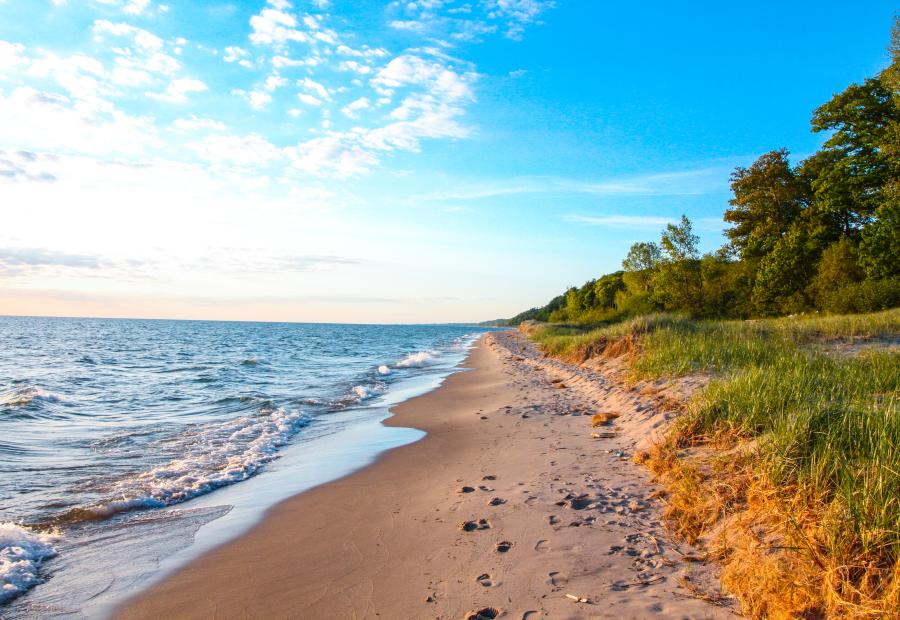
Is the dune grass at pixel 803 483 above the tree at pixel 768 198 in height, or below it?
below

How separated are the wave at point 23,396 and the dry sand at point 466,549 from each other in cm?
1294

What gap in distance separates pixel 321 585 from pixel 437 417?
345 inches

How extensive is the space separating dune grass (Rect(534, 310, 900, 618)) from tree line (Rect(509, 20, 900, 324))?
2470 centimetres

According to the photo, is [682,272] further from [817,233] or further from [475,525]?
[475,525]

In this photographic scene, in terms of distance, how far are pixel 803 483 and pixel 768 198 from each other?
148ft

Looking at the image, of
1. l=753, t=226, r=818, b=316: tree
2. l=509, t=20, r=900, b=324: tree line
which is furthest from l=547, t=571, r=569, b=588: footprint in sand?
l=753, t=226, r=818, b=316: tree

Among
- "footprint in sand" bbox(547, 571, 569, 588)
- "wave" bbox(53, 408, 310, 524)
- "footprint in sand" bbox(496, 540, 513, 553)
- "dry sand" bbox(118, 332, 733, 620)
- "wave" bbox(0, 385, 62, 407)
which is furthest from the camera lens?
"wave" bbox(0, 385, 62, 407)

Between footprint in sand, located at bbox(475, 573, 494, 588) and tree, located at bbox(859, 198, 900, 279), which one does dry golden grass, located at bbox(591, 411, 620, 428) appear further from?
tree, located at bbox(859, 198, 900, 279)

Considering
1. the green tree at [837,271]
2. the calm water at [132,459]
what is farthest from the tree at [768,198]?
the calm water at [132,459]

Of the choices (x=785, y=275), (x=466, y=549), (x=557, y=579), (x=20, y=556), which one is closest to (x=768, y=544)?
(x=557, y=579)

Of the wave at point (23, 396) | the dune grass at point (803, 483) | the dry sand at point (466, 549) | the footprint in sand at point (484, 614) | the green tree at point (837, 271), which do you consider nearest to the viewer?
the dune grass at point (803, 483)

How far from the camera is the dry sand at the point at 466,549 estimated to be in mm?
3664

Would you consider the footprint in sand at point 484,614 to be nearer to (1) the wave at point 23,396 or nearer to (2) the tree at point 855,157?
(1) the wave at point 23,396

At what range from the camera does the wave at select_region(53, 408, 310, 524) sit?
6.71 m
